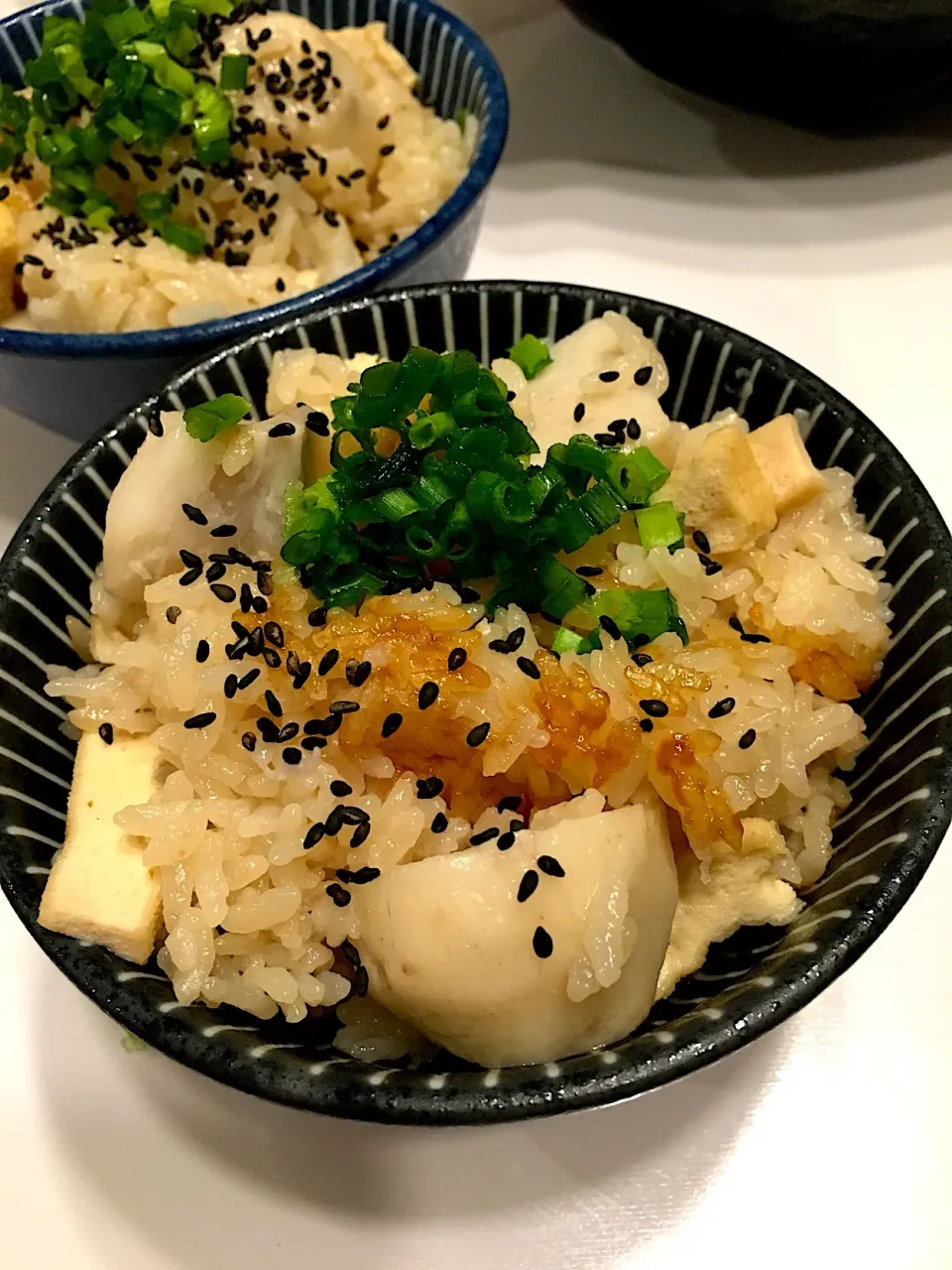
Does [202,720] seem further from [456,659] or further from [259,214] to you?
[259,214]

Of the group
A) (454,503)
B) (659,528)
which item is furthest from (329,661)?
(659,528)

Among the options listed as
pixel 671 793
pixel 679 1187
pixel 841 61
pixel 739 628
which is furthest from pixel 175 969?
pixel 841 61

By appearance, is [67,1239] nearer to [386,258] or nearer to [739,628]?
[739,628]

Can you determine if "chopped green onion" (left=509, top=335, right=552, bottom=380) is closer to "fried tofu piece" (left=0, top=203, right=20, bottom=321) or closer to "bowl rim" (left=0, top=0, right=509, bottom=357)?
"bowl rim" (left=0, top=0, right=509, bottom=357)

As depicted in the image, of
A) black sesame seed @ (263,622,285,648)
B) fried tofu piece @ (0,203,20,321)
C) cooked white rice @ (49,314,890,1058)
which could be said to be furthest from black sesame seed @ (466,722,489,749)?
fried tofu piece @ (0,203,20,321)

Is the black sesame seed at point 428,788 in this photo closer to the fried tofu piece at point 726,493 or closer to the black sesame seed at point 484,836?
the black sesame seed at point 484,836

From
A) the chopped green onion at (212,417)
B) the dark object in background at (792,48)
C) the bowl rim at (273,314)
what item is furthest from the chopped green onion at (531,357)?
the dark object in background at (792,48)
